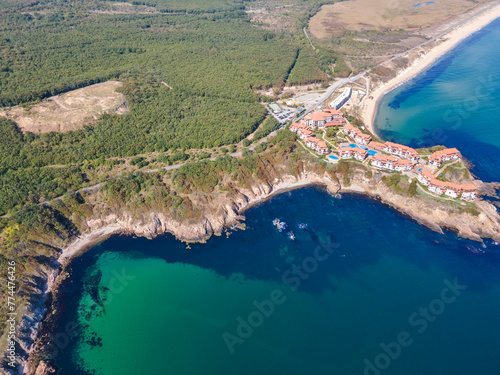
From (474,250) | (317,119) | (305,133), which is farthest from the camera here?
(317,119)

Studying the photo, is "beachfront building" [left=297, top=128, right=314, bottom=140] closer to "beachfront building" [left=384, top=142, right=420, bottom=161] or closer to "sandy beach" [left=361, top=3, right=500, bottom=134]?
"beachfront building" [left=384, top=142, right=420, bottom=161]

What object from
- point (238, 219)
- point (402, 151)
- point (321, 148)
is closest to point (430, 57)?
point (402, 151)

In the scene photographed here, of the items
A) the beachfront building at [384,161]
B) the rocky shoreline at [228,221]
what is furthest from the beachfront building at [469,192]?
the beachfront building at [384,161]

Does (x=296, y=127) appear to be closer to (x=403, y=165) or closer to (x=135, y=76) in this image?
(x=403, y=165)

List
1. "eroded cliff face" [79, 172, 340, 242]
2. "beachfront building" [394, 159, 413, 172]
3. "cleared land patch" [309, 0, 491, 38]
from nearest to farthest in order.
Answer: "eroded cliff face" [79, 172, 340, 242]
"beachfront building" [394, 159, 413, 172]
"cleared land patch" [309, 0, 491, 38]

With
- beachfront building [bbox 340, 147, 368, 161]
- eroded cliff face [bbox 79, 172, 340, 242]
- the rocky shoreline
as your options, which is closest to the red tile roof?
the rocky shoreline

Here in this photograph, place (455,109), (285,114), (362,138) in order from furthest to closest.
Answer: (455,109), (285,114), (362,138)

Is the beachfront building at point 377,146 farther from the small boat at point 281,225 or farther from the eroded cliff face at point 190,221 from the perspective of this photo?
the eroded cliff face at point 190,221
